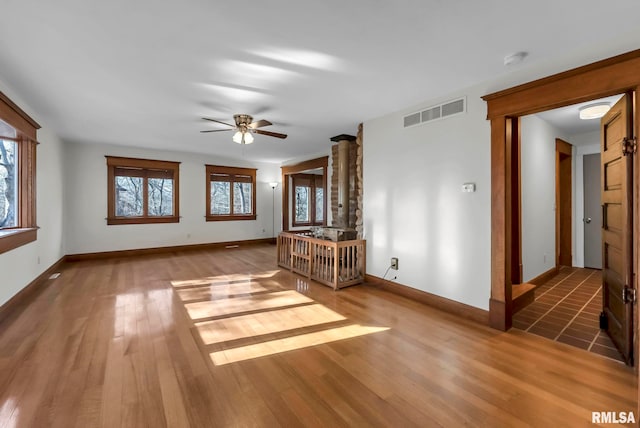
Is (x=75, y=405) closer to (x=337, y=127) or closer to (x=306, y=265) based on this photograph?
(x=306, y=265)

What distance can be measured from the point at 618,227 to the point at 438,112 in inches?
76.2

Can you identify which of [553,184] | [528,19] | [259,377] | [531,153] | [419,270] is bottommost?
[259,377]

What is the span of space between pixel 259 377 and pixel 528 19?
3057 mm

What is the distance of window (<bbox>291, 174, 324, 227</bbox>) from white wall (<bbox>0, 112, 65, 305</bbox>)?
19.5 ft

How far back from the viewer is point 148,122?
4441 mm

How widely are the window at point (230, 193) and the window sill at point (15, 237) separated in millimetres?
3802

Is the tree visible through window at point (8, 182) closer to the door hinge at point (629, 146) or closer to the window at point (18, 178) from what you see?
the window at point (18, 178)

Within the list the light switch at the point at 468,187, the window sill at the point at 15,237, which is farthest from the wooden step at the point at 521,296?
the window sill at the point at 15,237

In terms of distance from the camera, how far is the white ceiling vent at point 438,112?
308 cm

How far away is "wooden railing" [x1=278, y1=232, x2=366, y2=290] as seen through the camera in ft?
13.4

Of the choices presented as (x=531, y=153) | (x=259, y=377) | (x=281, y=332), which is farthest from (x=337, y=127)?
(x=259, y=377)

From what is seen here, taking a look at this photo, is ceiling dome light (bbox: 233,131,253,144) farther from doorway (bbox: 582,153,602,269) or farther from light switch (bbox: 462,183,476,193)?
doorway (bbox: 582,153,602,269)

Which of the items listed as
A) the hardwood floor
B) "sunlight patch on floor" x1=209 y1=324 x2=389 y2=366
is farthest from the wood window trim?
"sunlight patch on floor" x1=209 y1=324 x2=389 y2=366

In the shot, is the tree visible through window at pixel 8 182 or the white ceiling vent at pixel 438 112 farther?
the tree visible through window at pixel 8 182
